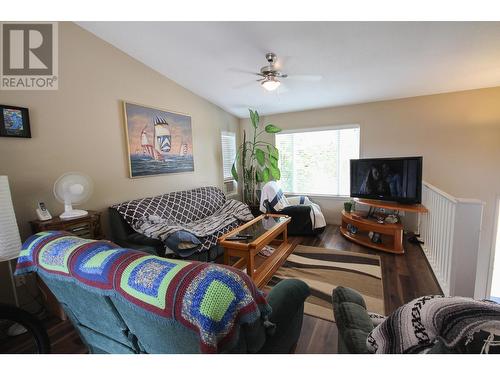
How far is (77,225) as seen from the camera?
1.88m

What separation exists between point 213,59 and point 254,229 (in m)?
2.06

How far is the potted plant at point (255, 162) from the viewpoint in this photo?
411cm

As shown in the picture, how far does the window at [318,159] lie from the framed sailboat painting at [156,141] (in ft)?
6.51

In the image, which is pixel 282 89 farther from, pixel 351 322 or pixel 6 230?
pixel 6 230

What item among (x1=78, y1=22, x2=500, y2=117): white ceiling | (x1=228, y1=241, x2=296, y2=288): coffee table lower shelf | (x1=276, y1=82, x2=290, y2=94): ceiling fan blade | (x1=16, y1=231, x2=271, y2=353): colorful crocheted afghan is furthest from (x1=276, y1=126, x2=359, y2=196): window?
(x1=16, y1=231, x2=271, y2=353): colorful crocheted afghan

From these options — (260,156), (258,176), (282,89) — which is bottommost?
(258,176)

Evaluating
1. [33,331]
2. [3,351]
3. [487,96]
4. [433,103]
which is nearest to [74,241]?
[33,331]

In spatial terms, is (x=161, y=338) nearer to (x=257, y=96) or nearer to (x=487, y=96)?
(x=257, y=96)

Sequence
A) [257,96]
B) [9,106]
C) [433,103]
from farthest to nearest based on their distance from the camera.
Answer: [257,96] < [433,103] < [9,106]

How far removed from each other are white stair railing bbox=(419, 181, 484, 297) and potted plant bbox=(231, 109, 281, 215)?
248 centimetres

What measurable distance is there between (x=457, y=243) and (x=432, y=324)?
156cm

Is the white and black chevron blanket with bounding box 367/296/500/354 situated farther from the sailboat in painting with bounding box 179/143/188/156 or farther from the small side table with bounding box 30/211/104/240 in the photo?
the sailboat in painting with bounding box 179/143/188/156

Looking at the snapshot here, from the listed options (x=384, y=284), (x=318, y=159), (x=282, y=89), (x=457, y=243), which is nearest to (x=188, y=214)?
(x=282, y=89)

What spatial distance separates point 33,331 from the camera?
3.85 feet
